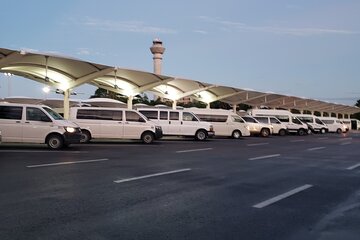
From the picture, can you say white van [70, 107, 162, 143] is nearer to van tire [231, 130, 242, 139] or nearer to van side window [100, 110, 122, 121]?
van side window [100, 110, 122, 121]

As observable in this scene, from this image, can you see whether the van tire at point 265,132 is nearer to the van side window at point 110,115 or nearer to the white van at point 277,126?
the white van at point 277,126

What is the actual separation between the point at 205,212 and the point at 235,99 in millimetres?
50653

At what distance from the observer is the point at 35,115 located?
18.5 meters

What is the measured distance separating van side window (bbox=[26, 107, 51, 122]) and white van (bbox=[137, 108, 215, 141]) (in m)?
10.2

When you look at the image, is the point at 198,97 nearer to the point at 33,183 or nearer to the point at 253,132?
the point at 253,132

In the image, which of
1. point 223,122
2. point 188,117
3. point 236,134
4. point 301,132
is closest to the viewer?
point 188,117

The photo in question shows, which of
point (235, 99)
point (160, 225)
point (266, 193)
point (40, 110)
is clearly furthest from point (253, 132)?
point (160, 225)

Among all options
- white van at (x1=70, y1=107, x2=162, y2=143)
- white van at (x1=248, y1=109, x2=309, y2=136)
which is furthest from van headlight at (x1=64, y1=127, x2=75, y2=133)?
white van at (x1=248, y1=109, x2=309, y2=136)

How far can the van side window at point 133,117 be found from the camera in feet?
79.9

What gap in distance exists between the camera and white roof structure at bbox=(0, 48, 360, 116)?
28.1 meters

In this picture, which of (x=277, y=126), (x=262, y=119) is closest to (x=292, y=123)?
(x=277, y=126)

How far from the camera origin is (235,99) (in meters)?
57.3

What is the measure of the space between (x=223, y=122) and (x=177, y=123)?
5.93 meters

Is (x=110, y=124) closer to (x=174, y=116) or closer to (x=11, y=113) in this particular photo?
(x=174, y=116)
